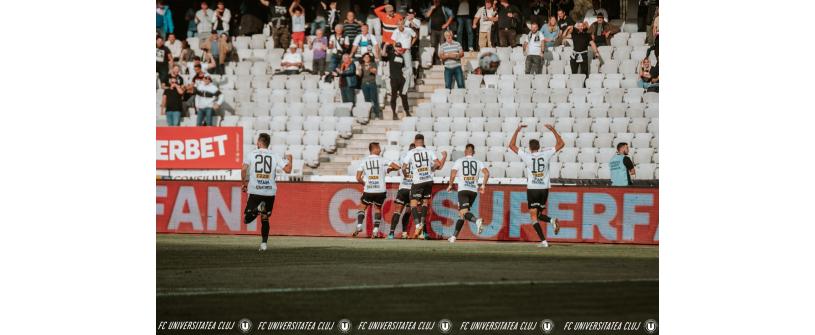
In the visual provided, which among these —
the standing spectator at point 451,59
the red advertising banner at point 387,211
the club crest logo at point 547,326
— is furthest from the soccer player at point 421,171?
the club crest logo at point 547,326

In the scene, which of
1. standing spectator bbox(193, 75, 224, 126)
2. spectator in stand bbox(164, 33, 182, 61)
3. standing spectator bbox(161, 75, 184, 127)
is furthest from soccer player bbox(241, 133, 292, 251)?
spectator in stand bbox(164, 33, 182, 61)

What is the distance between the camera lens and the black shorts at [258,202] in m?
12.7

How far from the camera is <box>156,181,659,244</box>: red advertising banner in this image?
12484 mm

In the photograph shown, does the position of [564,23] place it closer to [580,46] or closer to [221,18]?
[580,46]

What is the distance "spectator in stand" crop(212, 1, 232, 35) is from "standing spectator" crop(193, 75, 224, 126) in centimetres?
64

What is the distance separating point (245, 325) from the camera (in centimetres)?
1107

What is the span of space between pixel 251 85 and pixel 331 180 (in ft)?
5.41

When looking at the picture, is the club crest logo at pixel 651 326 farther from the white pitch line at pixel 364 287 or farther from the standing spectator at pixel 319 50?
the standing spectator at pixel 319 50

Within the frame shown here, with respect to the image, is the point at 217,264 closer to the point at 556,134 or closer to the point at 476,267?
the point at 476,267

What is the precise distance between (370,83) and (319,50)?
830mm

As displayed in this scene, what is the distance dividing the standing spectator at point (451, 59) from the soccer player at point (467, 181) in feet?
3.01

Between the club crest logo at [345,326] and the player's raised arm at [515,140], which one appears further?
the player's raised arm at [515,140]

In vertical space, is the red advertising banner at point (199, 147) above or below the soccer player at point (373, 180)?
above

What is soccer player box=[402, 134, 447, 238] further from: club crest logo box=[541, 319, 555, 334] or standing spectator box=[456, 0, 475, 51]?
club crest logo box=[541, 319, 555, 334]
